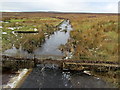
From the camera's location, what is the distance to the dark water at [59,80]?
9453 millimetres

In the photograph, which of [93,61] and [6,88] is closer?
[6,88]

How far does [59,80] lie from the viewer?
33.0 ft

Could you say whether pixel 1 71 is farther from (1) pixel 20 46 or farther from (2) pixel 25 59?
(1) pixel 20 46

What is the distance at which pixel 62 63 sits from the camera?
1186cm

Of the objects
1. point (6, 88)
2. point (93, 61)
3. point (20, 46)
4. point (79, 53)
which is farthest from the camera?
point (20, 46)

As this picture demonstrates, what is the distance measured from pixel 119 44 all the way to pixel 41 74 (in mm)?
7179

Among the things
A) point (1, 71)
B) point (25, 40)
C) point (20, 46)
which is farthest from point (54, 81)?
point (25, 40)

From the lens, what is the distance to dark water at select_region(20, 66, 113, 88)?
9.45m

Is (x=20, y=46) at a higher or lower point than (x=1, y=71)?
higher

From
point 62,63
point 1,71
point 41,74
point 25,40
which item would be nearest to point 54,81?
point 41,74

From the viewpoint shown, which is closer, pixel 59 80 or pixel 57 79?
pixel 59 80

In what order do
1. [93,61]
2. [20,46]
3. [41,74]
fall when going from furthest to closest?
[20,46] → [93,61] → [41,74]

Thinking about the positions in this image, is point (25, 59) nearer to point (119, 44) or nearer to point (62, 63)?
point (62, 63)

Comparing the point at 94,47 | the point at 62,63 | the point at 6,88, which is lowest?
the point at 6,88
